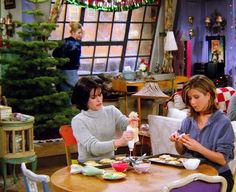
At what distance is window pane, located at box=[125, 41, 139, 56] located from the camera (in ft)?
32.3

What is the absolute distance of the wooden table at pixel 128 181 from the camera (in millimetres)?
2543

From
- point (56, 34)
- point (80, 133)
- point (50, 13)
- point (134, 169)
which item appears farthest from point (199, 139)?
point (56, 34)

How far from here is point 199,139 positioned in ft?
10.3

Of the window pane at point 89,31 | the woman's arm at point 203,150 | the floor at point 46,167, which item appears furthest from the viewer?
the window pane at point 89,31

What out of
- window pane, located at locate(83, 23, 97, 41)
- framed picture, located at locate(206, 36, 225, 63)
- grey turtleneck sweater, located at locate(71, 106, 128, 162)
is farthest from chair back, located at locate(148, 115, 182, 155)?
framed picture, located at locate(206, 36, 225, 63)

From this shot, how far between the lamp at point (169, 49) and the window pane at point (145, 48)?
0.47m

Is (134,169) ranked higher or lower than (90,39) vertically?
lower

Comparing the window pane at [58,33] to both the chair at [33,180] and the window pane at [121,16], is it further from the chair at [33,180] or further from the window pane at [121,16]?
the chair at [33,180]

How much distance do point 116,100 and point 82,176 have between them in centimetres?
585

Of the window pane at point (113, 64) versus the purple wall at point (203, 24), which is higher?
the purple wall at point (203, 24)

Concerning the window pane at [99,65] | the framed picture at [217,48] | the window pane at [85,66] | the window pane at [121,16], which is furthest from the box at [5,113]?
the framed picture at [217,48]

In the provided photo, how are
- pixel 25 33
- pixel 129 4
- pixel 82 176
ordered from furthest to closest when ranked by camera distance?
pixel 129 4, pixel 25 33, pixel 82 176

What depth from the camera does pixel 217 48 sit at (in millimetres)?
10945

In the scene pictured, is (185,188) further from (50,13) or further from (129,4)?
(50,13)
